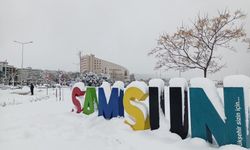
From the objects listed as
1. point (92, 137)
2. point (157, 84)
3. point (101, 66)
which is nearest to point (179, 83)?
point (157, 84)

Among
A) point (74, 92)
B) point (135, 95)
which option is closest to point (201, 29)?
point (74, 92)

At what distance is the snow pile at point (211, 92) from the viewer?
540 cm

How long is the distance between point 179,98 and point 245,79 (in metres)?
1.63

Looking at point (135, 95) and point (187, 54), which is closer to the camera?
point (135, 95)

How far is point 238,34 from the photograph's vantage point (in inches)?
671

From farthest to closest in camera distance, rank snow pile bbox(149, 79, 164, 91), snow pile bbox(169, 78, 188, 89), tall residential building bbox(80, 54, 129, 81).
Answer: tall residential building bbox(80, 54, 129, 81) < snow pile bbox(149, 79, 164, 91) < snow pile bbox(169, 78, 188, 89)

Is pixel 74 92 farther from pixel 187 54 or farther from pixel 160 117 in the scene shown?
pixel 187 54

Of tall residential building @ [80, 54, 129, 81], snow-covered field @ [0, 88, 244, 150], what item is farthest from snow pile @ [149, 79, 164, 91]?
tall residential building @ [80, 54, 129, 81]

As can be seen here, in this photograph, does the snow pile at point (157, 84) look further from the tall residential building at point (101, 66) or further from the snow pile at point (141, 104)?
the tall residential building at point (101, 66)

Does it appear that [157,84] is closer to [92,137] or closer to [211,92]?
[211,92]

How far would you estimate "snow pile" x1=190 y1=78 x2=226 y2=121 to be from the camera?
5.40 meters

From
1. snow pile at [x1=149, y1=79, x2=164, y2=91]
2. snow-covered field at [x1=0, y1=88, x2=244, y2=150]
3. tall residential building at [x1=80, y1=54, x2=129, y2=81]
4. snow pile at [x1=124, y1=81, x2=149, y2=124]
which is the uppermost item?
tall residential building at [x1=80, y1=54, x2=129, y2=81]

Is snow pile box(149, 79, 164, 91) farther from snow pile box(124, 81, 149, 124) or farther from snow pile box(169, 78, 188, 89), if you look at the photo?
snow pile box(169, 78, 188, 89)

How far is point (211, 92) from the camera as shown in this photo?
554cm
